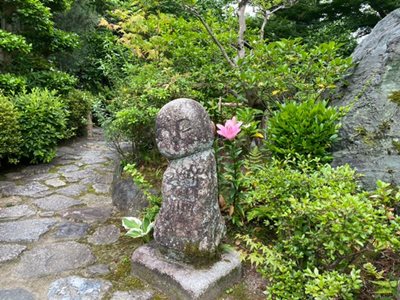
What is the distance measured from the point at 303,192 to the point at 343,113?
1.14m

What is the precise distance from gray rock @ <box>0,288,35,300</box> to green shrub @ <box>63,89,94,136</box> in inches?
179

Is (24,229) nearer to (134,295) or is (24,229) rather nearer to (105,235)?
(105,235)

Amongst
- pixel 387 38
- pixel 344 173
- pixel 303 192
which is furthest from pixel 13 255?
pixel 387 38

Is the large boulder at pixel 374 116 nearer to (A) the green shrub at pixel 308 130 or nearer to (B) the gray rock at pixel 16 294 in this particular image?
(A) the green shrub at pixel 308 130

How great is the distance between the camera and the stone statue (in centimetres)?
190

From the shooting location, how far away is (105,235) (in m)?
2.77

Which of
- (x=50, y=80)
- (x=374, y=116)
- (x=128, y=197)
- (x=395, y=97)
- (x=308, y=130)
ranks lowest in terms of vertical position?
(x=128, y=197)

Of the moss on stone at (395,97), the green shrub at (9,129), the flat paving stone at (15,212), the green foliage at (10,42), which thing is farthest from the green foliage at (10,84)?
the moss on stone at (395,97)

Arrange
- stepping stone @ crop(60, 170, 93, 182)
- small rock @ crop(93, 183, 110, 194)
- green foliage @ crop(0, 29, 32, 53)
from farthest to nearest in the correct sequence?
green foliage @ crop(0, 29, 32, 53) → stepping stone @ crop(60, 170, 93, 182) → small rock @ crop(93, 183, 110, 194)

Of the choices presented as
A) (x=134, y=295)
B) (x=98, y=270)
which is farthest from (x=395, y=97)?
(x=98, y=270)

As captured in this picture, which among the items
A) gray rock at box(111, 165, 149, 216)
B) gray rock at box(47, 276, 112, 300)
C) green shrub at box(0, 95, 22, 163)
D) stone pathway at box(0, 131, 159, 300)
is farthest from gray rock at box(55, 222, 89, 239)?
green shrub at box(0, 95, 22, 163)

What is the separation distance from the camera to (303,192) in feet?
6.31

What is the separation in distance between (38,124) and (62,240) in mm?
2721

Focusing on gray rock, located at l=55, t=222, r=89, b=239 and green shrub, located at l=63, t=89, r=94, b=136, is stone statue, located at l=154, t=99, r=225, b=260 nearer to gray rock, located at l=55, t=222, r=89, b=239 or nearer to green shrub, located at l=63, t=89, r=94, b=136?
gray rock, located at l=55, t=222, r=89, b=239
